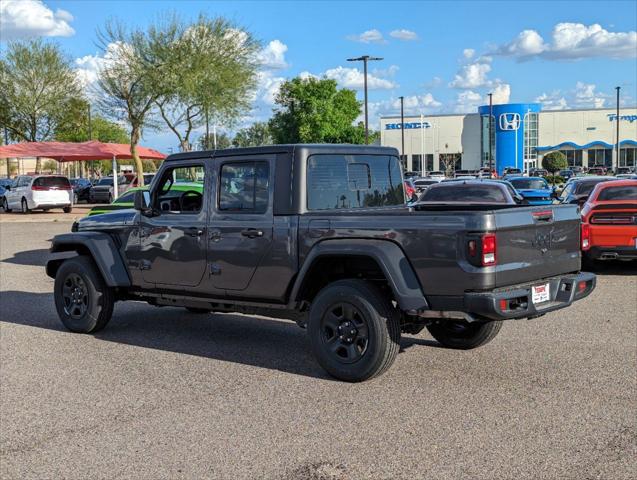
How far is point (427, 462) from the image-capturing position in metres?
4.57

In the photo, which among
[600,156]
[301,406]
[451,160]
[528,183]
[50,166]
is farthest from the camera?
[50,166]

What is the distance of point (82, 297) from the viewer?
8.62 meters

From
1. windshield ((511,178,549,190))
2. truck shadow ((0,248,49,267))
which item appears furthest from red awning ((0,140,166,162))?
truck shadow ((0,248,49,267))

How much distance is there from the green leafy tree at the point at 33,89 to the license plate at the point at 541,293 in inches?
2127

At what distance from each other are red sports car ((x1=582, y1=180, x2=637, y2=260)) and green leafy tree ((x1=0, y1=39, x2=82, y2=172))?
49662mm

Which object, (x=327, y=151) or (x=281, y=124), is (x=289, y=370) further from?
(x=281, y=124)

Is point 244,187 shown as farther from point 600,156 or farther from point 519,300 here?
point 600,156

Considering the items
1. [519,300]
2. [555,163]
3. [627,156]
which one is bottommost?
[519,300]

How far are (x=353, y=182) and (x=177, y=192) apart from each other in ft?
6.42

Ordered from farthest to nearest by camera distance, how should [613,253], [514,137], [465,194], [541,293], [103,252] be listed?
1. [514,137]
2. [465,194]
3. [613,253]
4. [103,252]
5. [541,293]

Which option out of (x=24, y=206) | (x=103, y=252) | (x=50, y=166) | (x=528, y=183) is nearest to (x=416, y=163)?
(x=50, y=166)

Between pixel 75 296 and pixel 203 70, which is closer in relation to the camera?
pixel 75 296

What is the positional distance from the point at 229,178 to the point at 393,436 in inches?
128

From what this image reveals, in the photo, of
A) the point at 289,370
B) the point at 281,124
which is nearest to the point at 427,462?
the point at 289,370
